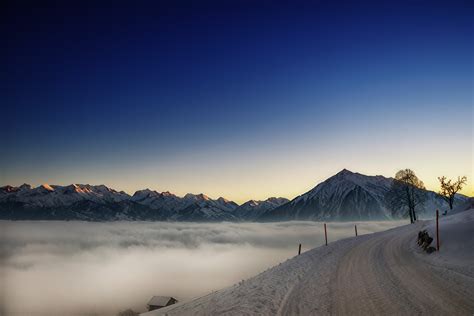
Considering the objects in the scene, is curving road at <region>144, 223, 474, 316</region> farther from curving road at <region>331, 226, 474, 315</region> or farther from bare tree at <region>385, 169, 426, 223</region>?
bare tree at <region>385, 169, 426, 223</region>

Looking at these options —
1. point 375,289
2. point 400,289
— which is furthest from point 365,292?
point 400,289

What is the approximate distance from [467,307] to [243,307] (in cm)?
835

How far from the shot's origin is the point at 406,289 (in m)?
13.8

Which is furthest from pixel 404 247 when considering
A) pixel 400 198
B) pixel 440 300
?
pixel 400 198

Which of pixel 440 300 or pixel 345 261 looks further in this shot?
pixel 345 261

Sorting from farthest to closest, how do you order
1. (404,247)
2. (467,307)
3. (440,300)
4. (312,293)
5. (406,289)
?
(404,247)
(312,293)
(406,289)
(440,300)
(467,307)

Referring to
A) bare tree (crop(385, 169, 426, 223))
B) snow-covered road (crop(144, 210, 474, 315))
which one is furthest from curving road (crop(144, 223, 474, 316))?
bare tree (crop(385, 169, 426, 223))

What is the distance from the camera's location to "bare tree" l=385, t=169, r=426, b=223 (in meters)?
71.1

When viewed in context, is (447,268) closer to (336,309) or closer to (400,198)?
(336,309)

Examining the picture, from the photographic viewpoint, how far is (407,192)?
70.3m

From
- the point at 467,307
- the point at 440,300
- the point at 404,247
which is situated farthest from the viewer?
the point at 404,247

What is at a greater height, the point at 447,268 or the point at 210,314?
the point at 447,268

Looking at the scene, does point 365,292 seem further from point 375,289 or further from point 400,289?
point 400,289

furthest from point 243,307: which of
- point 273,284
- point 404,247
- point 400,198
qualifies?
point 400,198
